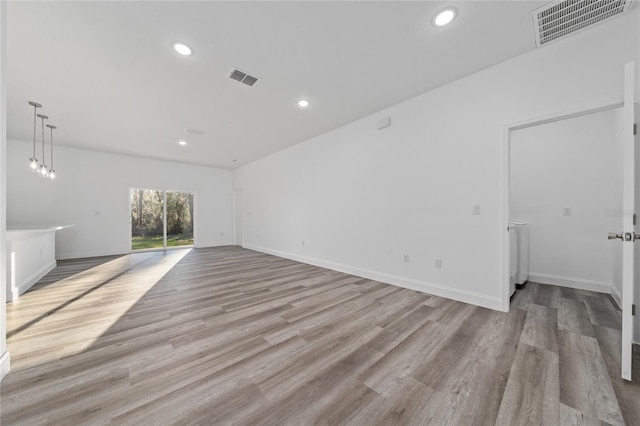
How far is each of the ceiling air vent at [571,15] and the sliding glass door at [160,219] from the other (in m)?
8.71

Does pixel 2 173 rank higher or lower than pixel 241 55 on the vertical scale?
lower

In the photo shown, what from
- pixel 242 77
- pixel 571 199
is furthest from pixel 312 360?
pixel 571 199

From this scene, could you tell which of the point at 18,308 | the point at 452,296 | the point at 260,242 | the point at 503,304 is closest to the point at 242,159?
the point at 260,242

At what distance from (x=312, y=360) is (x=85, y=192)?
7703 millimetres

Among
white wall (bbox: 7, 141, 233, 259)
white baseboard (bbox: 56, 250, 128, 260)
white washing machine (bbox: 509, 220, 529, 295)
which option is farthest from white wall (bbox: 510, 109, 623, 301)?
white baseboard (bbox: 56, 250, 128, 260)

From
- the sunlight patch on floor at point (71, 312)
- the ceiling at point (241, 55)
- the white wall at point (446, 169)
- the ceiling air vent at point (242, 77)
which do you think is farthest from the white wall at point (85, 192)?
the white wall at point (446, 169)

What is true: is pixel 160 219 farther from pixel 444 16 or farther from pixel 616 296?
pixel 616 296

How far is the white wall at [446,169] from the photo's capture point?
2.18 meters

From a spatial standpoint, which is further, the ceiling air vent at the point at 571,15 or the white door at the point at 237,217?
the white door at the point at 237,217

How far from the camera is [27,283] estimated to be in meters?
3.31

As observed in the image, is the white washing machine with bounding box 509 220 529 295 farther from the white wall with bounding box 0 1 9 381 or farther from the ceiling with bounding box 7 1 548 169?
the white wall with bounding box 0 1 9 381

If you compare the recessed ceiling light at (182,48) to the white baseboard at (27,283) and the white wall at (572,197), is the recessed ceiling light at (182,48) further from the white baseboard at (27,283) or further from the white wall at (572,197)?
the white wall at (572,197)

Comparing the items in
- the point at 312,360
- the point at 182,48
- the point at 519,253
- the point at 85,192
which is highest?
the point at 182,48

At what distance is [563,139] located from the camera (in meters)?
3.49
